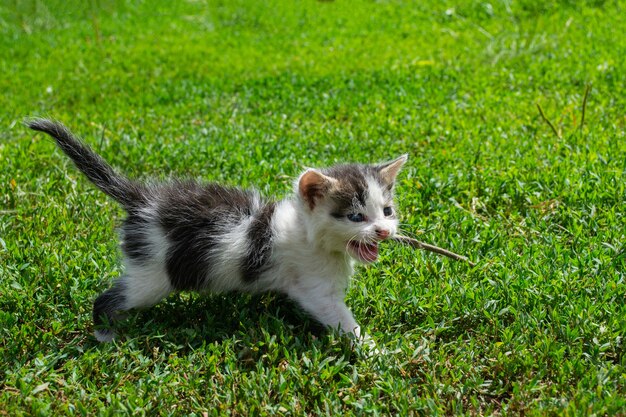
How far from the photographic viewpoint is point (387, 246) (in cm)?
516

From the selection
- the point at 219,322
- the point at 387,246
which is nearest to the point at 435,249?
the point at 387,246

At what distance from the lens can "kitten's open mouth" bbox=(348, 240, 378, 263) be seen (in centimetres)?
404

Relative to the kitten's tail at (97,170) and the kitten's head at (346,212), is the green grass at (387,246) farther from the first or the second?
the kitten's tail at (97,170)

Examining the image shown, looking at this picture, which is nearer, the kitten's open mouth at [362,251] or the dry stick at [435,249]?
the kitten's open mouth at [362,251]

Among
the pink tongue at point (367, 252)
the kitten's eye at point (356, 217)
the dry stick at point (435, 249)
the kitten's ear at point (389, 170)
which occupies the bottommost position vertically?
the dry stick at point (435, 249)

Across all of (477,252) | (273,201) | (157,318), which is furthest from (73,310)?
(477,252)

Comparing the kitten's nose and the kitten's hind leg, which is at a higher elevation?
the kitten's nose

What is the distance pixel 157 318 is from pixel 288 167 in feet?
8.12

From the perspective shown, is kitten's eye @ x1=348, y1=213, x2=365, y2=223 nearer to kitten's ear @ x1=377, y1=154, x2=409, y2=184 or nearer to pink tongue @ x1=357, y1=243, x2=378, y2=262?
pink tongue @ x1=357, y1=243, x2=378, y2=262

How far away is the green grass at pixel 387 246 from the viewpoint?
3.68m

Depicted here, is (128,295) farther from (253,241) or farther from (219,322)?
(253,241)

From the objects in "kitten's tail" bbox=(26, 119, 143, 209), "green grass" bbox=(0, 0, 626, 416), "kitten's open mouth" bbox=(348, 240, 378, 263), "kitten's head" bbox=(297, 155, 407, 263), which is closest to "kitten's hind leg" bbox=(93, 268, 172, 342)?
"green grass" bbox=(0, 0, 626, 416)

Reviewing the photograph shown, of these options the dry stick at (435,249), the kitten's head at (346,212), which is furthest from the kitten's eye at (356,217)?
the dry stick at (435,249)

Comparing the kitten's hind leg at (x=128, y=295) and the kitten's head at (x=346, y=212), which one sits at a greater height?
the kitten's head at (x=346, y=212)
